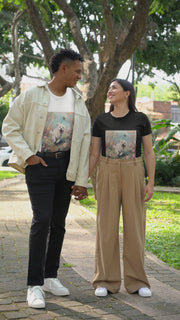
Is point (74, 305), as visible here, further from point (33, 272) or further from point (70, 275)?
point (70, 275)

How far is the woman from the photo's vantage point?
4.68 meters

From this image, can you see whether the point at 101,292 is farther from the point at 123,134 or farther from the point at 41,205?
the point at 123,134

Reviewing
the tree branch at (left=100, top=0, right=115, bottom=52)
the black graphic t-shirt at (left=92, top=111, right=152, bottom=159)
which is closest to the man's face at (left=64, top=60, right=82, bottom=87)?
the black graphic t-shirt at (left=92, top=111, right=152, bottom=159)

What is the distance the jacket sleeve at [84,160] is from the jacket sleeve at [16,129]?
48 centimetres

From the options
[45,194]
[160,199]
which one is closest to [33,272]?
[45,194]

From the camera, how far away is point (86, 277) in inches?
207

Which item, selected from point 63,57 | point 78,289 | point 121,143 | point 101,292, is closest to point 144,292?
point 101,292

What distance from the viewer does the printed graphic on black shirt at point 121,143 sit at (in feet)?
15.3

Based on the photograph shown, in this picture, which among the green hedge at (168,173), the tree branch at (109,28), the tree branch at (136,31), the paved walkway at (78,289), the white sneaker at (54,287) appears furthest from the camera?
the green hedge at (168,173)

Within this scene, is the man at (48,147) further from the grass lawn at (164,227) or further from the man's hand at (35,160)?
the grass lawn at (164,227)

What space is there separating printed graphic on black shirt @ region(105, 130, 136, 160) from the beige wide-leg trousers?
0.06m

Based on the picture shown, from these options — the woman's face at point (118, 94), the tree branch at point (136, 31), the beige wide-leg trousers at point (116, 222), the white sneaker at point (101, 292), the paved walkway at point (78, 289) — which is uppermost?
the tree branch at point (136, 31)

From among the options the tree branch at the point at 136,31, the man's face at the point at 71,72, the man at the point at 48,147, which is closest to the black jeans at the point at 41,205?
the man at the point at 48,147

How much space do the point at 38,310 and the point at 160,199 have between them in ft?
32.1
